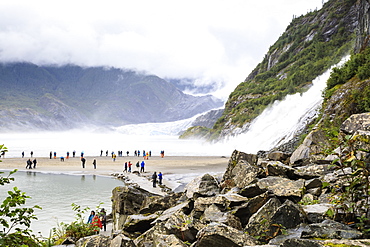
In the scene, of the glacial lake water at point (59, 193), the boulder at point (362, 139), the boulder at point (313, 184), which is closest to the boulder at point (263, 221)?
the boulder at point (362, 139)

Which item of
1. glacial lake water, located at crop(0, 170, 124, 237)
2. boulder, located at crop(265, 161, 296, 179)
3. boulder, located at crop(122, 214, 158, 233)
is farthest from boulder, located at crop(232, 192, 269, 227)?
glacial lake water, located at crop(0, 170, 124, 237)

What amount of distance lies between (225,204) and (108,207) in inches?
712

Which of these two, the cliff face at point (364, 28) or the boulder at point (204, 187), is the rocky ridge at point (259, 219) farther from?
the cliff face at point (364, 28)

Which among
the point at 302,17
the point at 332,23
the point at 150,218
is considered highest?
the point at 302,17

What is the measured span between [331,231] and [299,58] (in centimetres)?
10755

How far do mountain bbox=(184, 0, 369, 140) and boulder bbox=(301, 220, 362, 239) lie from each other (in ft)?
233

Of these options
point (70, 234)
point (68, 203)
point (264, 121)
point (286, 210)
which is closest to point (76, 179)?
point (68, 203)

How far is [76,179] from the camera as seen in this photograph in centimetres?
3969

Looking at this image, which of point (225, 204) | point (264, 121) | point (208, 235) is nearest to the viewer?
point (208, 235)

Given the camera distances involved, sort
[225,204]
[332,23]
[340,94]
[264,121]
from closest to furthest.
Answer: [225,204], [340,94], [264,121], [332,23]

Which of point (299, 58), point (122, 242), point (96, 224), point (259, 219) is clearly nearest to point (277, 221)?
point (259, 219)

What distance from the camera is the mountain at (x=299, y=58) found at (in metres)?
82.6

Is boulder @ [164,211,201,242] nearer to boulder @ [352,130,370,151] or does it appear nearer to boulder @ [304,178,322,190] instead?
boulder @ [304,178,322,190]

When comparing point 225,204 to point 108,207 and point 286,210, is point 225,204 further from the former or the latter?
point 108,207
